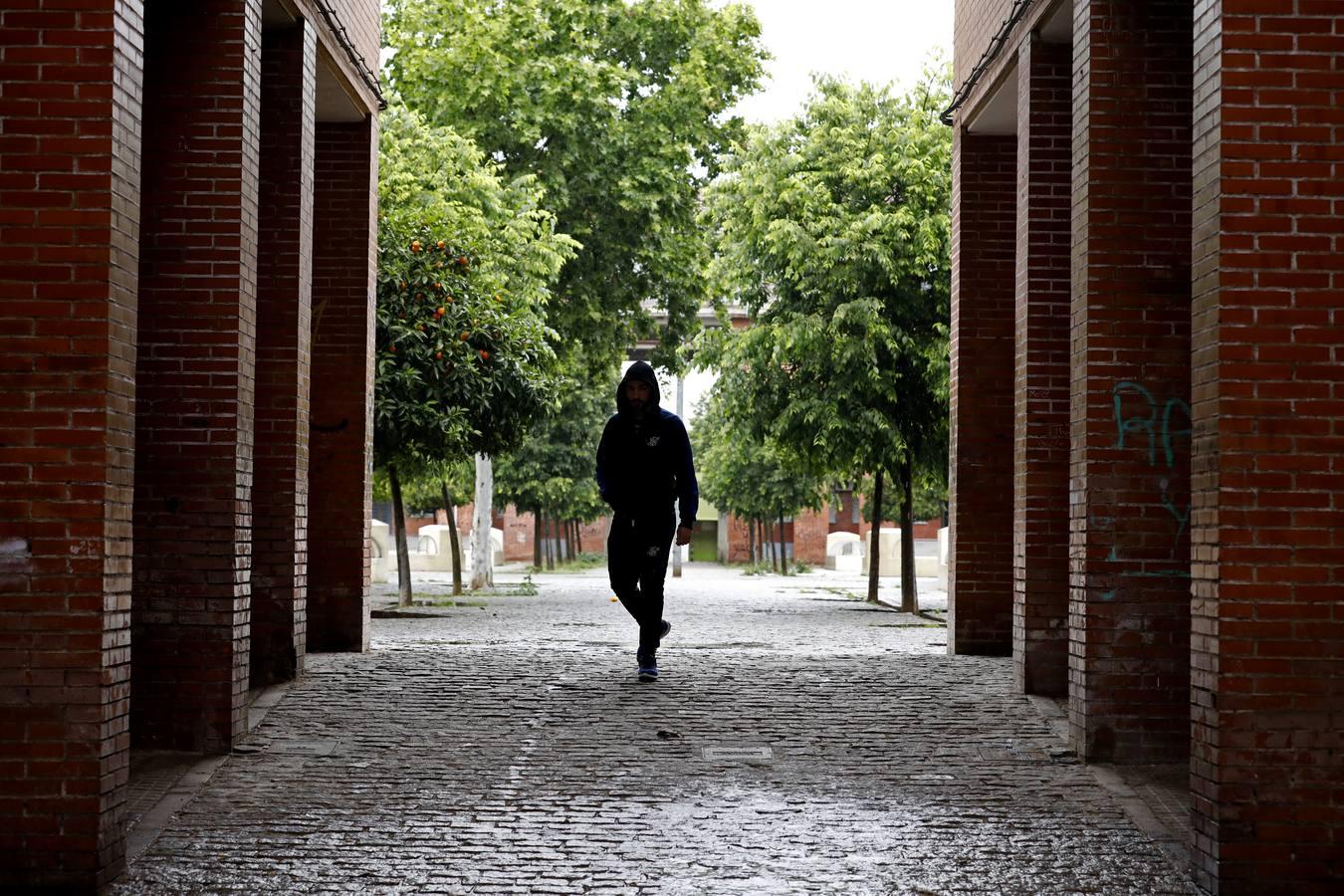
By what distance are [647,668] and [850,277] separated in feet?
31.2

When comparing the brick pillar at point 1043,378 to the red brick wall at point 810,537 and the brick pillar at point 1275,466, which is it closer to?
the brick pillar at point 1275,466

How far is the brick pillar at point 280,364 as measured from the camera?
991 centimetres

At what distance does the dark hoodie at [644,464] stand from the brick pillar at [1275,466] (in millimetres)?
4943

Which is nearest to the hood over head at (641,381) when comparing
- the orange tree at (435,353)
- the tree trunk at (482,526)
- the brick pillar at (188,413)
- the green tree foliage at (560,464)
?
the brick pillar at (188,413)

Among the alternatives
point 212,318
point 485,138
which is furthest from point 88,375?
point 485,138

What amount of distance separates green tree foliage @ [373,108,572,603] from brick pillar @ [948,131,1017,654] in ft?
22.1

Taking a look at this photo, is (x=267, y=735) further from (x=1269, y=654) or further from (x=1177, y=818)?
(x=1269, y=654)

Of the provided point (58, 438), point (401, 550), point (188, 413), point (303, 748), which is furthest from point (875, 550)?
point (58, 438)

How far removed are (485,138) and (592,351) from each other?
435 cm

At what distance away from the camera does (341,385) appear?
1220 centimetres

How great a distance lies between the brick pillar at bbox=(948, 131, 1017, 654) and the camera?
40.9ft

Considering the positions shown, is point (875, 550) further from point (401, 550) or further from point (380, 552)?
point (380, 552)

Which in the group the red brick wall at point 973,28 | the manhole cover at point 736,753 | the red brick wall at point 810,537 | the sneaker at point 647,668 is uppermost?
the red brick wall at point 973,28

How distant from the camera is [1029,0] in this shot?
32.3ft
